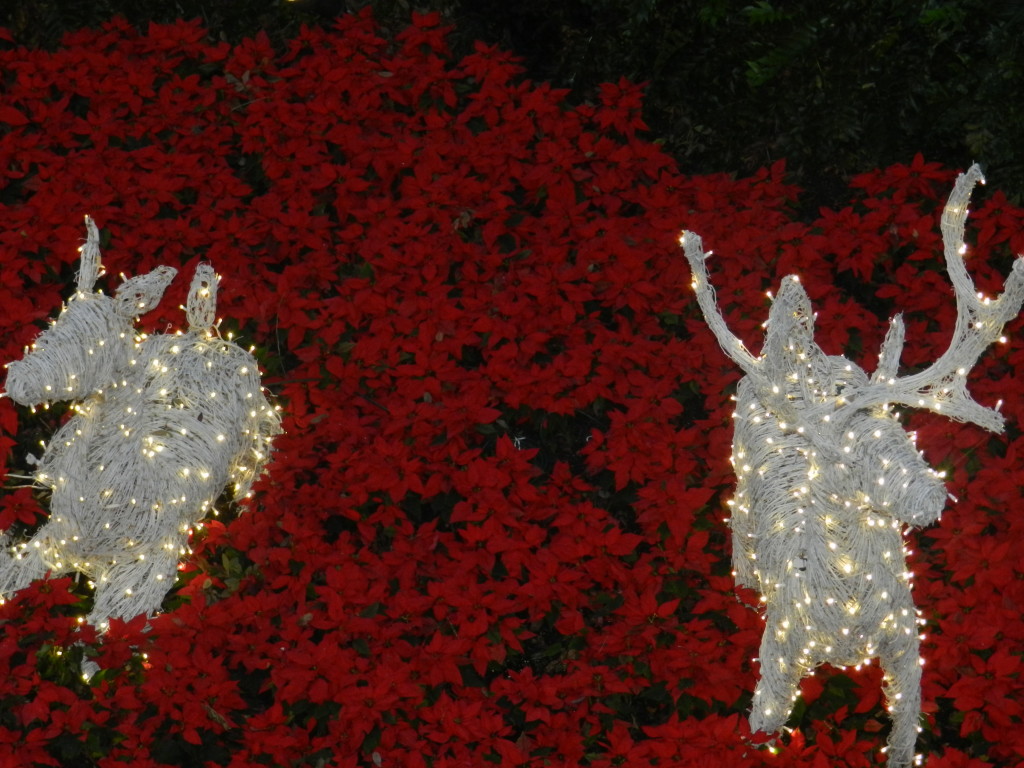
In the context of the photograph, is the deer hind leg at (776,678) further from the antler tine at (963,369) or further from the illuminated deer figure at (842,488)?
the antler tine at (963,369)

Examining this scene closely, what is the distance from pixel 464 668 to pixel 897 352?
1.80m

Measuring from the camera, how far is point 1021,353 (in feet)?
17.6

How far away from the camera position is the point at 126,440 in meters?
4.57

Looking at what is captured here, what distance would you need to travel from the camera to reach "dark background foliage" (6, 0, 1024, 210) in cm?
584

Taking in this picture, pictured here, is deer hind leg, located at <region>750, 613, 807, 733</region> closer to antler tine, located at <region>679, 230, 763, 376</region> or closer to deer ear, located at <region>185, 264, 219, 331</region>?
antler tine, located at <region>679, 230, 763, 376</region>

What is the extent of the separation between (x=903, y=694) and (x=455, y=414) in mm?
1946

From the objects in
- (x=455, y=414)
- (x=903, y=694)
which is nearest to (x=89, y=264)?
(x=455, y=414)

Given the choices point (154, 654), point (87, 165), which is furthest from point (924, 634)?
point (87, 165)

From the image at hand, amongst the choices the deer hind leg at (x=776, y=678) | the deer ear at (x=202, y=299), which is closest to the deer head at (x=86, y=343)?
the deer ear at (x=202, y=299)

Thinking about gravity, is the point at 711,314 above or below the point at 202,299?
above

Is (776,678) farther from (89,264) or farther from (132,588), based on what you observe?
(89,264)

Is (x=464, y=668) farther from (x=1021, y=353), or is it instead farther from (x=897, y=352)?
(x=1021, y=353)

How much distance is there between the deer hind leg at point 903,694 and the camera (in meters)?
4.01

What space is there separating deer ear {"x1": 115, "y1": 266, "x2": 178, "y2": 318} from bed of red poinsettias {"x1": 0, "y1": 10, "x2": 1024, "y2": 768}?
0.81 metres
